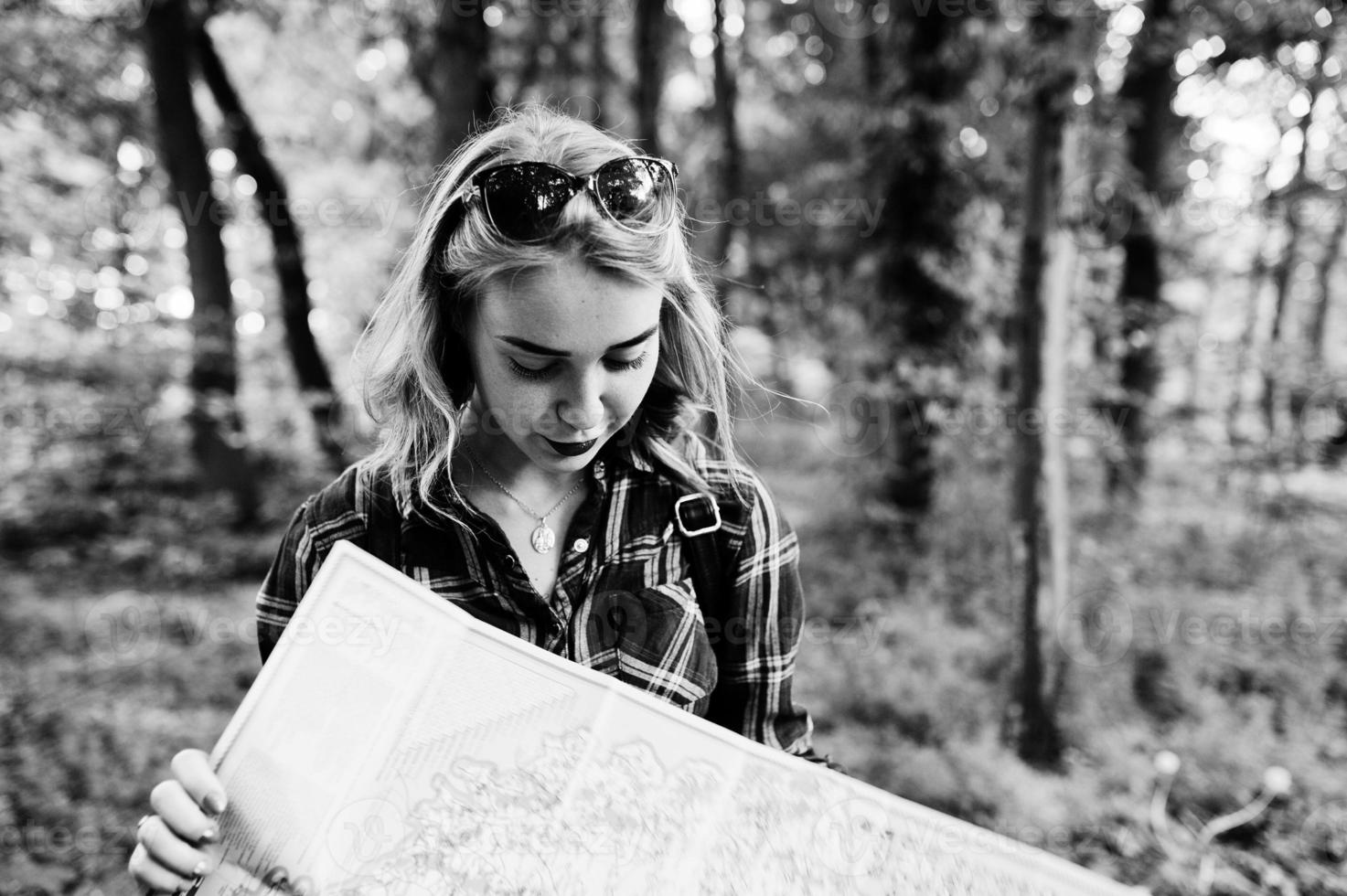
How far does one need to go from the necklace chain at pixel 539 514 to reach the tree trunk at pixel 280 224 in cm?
691

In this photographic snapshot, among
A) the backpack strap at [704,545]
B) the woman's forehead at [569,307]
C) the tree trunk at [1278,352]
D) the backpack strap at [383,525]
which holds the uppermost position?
the woman's forehead at [569,307]

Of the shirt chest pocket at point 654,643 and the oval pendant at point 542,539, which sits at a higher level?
the oval pendant at point 542,539

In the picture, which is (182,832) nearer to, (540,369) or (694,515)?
(540,369)

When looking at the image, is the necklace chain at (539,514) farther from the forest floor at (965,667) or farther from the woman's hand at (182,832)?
the forest floor at (965,667)

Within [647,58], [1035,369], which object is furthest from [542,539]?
[647,58]

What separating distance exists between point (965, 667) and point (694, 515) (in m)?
4.23

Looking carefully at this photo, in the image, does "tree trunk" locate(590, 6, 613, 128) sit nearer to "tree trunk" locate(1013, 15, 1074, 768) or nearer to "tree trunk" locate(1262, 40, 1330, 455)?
"tree trunk" locate(1013, 15, 1074, 768)

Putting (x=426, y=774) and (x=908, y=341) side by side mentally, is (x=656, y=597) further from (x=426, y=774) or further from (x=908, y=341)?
(x=908, y=341)

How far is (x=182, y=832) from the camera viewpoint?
99cm

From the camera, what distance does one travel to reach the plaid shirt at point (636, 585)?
1323 mm

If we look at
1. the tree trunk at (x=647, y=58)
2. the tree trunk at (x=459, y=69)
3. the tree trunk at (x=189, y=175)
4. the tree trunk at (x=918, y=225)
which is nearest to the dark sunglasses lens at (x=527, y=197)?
the tree trunk at (x=459, y=69)

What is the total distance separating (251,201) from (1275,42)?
29.6 feet

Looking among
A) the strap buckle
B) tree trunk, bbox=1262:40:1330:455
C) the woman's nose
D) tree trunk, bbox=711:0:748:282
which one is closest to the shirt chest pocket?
the strap buckle

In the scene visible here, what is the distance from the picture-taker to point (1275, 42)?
148 inches
